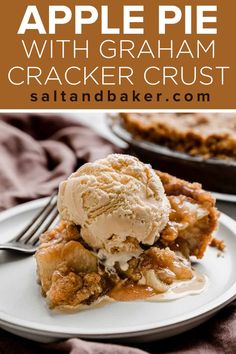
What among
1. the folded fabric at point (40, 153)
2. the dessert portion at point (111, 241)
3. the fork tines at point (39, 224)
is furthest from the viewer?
the folded fabric at point (40, 153)

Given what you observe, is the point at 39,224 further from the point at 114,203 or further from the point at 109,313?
the point at 109,313

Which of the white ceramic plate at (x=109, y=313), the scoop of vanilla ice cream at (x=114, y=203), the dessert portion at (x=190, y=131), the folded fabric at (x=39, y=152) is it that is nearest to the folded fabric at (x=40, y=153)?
the folded fabric at (x=39, y=152)

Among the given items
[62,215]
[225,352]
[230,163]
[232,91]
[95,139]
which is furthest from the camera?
[95,139]

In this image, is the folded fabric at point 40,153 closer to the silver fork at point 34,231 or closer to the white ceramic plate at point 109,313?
the white ceramic plate at point 109,313

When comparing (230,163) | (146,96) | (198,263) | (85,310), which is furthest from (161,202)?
(146,96)

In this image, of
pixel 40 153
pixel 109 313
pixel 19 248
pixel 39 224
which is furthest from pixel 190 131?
pixel 109 313

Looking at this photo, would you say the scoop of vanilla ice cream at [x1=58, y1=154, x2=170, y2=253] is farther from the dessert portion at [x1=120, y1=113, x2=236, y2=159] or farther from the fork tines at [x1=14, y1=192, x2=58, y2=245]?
the dessert portion at [x1=120, y1=113, x2=236, y2=159]

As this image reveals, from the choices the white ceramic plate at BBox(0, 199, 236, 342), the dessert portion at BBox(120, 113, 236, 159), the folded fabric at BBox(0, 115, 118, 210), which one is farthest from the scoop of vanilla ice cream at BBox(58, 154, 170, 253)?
the dessert portion at BBox(120, 113, 236, 159)

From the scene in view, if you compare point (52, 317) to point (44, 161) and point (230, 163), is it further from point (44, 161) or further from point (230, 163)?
point (44, 161)
